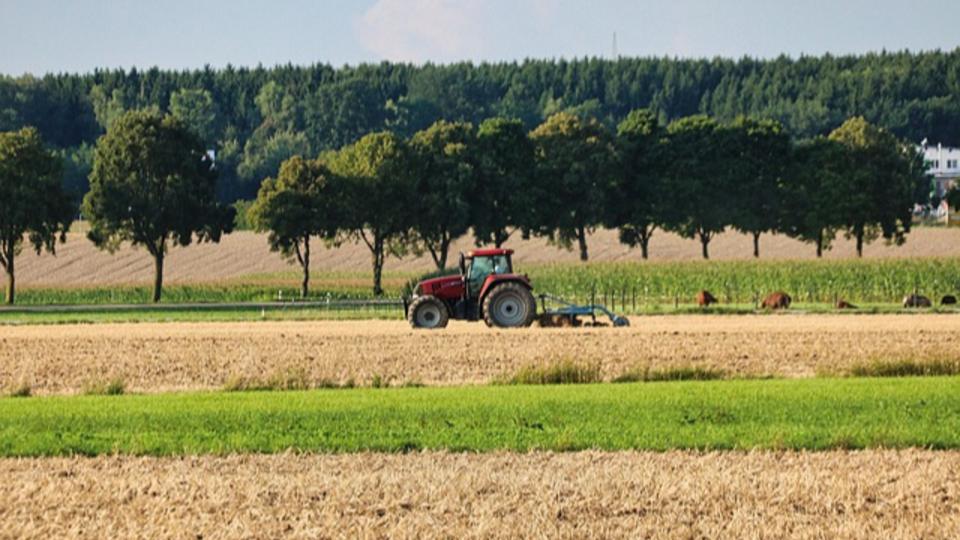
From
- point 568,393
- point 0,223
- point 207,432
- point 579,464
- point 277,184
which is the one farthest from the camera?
point 277,184

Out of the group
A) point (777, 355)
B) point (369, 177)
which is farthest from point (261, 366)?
point (369, 177)

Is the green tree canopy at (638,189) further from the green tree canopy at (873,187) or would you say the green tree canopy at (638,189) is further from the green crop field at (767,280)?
the green crop field at (767,280)

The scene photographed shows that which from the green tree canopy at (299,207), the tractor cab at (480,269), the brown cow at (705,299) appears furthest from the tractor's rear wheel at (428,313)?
the green tree canopy at (299,207)

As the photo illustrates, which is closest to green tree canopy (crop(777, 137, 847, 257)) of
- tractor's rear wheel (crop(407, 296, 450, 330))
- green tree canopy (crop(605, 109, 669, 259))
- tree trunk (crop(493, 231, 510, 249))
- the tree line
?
the tree line

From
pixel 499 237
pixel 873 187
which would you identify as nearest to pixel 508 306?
pixel 499 237

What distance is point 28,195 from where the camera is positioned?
85.1m

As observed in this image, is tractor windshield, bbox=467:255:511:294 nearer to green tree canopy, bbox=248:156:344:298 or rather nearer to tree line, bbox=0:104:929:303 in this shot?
green tree canopy, bbox=248:156:344:298

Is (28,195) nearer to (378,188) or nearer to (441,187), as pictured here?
(378,188)

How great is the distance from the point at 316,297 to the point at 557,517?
228 feet

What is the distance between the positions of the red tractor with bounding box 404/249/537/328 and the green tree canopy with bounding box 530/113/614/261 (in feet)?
188

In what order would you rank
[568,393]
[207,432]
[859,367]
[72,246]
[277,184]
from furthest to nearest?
[72,246] → [277,184] → [859,367] → [568,393] → [207,432]

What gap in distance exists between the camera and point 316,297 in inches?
3440

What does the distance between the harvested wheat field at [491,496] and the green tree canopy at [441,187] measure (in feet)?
244

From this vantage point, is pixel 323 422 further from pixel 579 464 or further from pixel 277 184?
pixel 277 184
